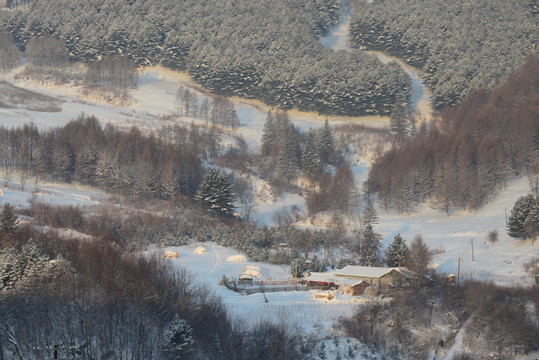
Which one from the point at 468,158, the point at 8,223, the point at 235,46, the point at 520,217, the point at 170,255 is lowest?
the point at 170,255

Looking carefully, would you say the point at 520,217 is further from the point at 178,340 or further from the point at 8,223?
the point at 8,223

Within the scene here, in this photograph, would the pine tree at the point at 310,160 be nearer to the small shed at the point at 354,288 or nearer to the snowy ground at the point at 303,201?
the snowy ground at the point at 303,201

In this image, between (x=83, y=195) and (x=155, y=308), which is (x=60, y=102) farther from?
(x=155, y=308)

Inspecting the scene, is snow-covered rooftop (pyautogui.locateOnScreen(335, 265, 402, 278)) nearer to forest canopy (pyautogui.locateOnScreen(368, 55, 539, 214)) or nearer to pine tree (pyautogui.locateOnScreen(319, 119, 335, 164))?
forest canopy (pyautogui.locateOnScreen(368, 55, 539, 214))

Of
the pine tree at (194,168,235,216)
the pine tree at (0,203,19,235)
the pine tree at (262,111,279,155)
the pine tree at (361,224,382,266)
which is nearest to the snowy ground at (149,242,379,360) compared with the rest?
the pine tree at (361,224,382,266)

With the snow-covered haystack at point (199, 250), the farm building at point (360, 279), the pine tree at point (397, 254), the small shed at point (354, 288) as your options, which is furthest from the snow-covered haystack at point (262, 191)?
the small shed at point (354, 288)

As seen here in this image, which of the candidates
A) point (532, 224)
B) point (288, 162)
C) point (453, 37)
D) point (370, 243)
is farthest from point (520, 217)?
point (453, 37)

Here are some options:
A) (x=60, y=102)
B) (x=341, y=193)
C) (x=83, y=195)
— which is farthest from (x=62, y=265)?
(x=60, y=102)
